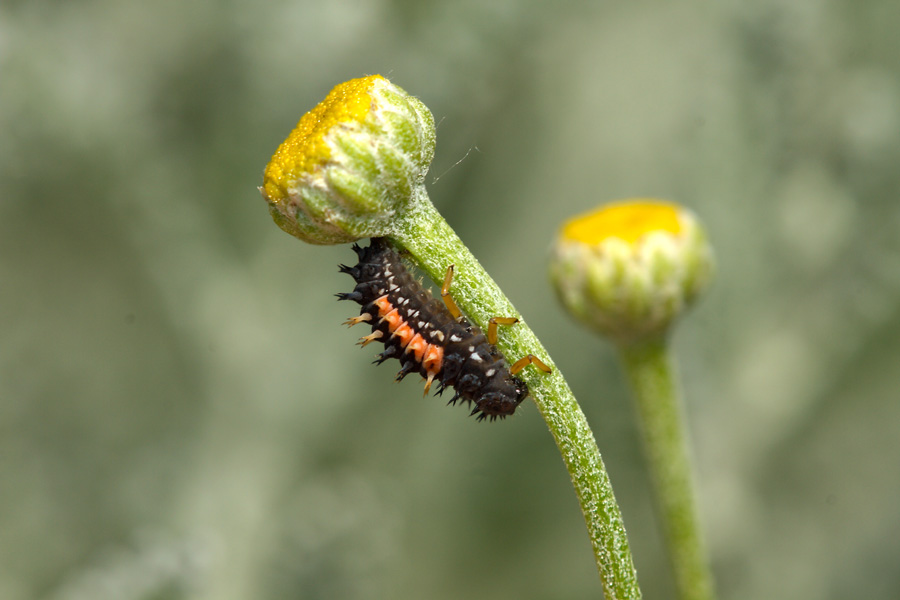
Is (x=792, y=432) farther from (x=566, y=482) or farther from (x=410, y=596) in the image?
(x=410, y=596)

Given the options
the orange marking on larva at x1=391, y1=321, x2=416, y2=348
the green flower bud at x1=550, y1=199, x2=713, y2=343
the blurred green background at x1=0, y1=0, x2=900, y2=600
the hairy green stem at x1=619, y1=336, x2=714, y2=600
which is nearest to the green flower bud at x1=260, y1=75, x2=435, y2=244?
the orange marking on larva at x1=391, y1=321, x2=416, y2=348

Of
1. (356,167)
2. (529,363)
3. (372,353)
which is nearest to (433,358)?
(529,363)

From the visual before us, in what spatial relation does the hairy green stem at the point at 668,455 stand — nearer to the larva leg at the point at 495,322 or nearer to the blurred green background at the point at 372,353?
the larva leg at the point at 495,322

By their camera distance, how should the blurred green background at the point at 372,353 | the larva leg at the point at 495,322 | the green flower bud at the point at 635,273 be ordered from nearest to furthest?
1. the larva leg at the point at 495,322
2. the green flower bud at the point at 635,273
3. the blurred green background at the point at 372,353

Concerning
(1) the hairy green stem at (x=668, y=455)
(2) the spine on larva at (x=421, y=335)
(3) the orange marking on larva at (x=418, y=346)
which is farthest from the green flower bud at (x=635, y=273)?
(3) the orange marking on larva at (x=418, y=346)

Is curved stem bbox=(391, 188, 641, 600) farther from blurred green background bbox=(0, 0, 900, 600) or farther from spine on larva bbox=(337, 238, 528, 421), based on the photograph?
blurred green background bbox=(0, 0, 900, 600)

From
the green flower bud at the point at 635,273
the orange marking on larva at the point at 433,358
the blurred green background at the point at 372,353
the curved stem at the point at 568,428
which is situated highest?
the blurred green background at the point at 372,353
